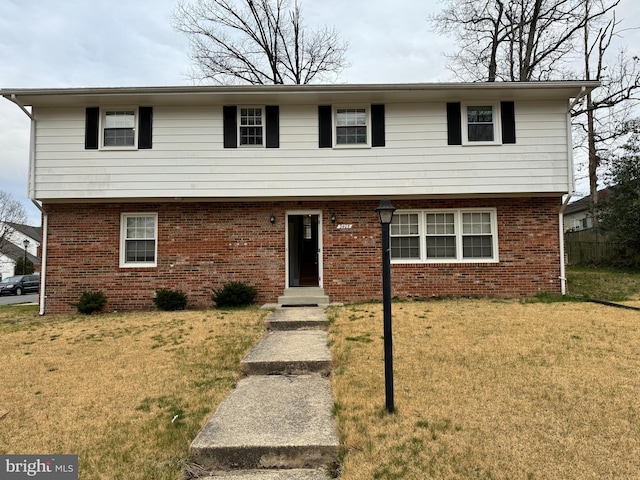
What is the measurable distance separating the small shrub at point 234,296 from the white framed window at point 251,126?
139 inches

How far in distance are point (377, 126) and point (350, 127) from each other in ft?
2.19

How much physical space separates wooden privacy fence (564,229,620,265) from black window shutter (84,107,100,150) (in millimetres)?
17981

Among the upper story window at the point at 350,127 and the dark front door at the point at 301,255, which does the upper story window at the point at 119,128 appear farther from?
the upper story window at the point at 350,127

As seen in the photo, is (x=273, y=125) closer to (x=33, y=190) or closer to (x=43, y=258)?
(x=33, y=190)

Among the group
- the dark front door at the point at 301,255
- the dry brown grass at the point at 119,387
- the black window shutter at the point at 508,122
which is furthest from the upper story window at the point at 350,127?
the dry brown grass at the point at 119,387

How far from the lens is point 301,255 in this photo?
12203 mm

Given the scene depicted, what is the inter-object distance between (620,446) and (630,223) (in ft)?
48.3

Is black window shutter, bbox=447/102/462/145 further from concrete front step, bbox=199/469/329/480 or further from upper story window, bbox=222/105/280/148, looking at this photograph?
concrete front step, bbox=199/469/329/480

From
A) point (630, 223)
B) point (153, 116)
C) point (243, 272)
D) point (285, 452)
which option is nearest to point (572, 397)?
point (285, 452)

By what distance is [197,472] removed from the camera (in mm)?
2830

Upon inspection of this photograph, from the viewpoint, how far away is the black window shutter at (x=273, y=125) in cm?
958

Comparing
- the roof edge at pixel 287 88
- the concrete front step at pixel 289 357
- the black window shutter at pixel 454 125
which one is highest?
the roof edge at pixel 287 88

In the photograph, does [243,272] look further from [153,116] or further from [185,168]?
[153,116]

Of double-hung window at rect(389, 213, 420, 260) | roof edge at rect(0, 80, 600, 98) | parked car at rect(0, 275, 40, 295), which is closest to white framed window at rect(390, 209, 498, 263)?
double-hung window at rect(389, 213, 420, 260)
